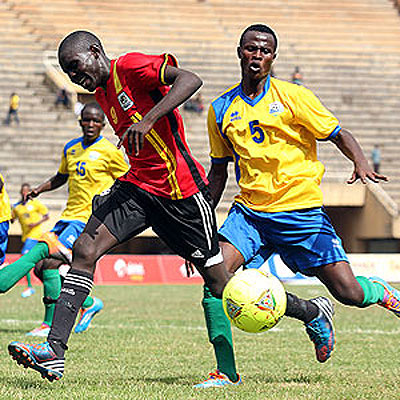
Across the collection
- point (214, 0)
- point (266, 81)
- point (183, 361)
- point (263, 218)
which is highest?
point (266, 81)

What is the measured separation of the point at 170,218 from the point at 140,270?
16.5 metres

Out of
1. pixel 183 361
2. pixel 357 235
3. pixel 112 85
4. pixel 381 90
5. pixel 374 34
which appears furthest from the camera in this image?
pixel 374 34

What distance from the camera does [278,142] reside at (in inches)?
231

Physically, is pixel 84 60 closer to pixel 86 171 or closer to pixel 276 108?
pixel 276 108

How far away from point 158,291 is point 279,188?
1268 cm

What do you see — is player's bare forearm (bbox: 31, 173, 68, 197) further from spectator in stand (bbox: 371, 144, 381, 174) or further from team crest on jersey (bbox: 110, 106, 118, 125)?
spectator in stand (bbox: 371, 144, 381, 174)

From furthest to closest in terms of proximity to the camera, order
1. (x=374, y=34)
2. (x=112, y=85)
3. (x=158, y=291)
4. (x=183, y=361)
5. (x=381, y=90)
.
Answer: (x=374, y=34) → (x=381, y=90) → (x=158, y=291) → (x=183, y=361) → (x=112, y=85)

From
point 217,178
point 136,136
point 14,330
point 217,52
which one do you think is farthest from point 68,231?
point 217,52

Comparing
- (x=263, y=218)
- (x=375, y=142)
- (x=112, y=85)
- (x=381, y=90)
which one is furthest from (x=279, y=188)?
(x=381, y=90)

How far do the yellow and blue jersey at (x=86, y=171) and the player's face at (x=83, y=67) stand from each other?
3940 mm

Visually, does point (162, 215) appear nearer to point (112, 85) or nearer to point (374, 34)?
point (112, 85)

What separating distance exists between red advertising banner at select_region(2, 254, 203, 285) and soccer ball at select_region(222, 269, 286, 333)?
52.5 ft

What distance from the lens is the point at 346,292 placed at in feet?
19.0

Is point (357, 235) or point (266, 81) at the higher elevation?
point (266, 81)
